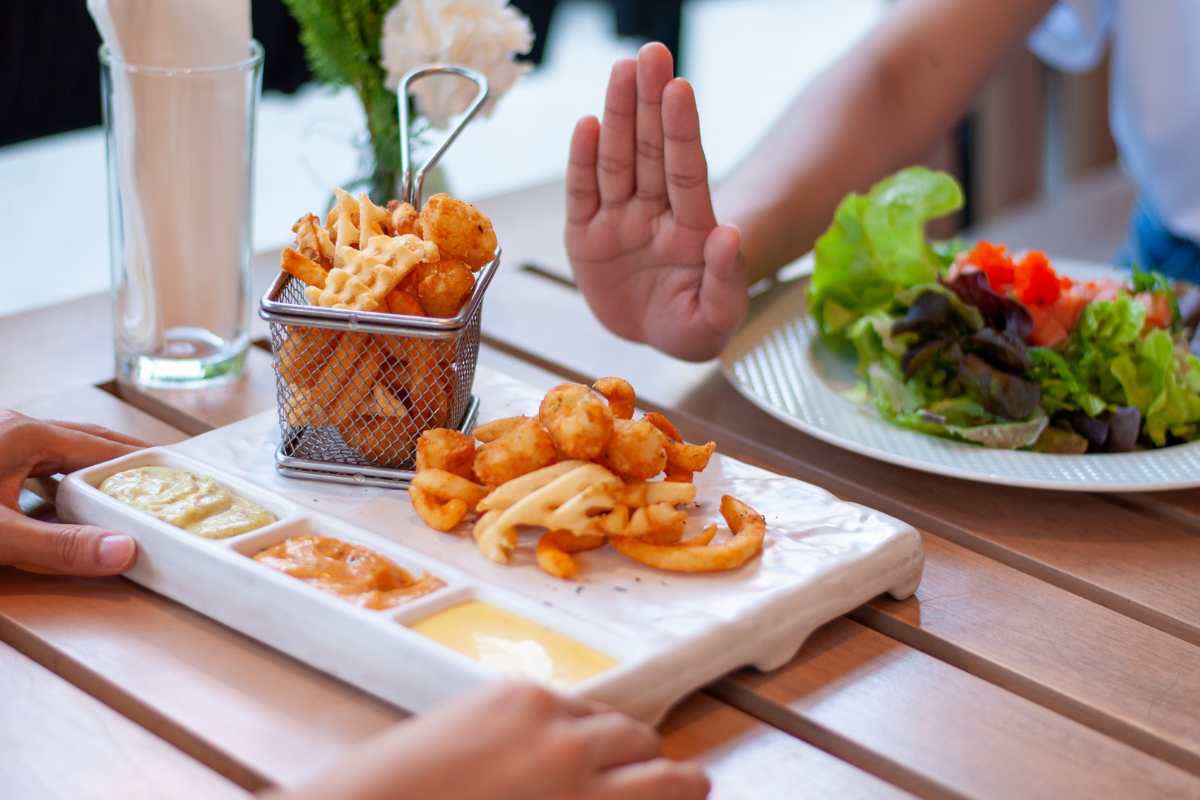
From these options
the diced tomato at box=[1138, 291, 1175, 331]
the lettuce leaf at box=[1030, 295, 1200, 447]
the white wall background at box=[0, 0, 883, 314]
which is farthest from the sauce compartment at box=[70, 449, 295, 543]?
the white wall background at box=[0, 0, 883, 314]

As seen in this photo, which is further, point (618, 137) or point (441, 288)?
point (618, 137)

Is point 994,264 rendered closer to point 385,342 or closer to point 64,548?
point 385,342

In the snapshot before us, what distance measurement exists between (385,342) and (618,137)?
38 centimetres

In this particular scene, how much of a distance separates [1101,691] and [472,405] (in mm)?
527

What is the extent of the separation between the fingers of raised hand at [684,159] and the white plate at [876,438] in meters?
0.14

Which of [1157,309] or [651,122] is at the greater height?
[651,122]

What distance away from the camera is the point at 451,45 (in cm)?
142

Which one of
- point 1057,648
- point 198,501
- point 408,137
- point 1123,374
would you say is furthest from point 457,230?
point 1123,374

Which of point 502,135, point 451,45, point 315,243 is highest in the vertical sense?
point 451,45

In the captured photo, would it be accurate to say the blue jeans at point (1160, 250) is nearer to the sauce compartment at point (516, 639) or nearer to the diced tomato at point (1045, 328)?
the diced tomato at point (1045, 328)

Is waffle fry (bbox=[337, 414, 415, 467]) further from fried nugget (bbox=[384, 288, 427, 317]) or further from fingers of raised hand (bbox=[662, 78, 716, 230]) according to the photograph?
fingers of raised hand (bbox=[662, 78, 716, 230])

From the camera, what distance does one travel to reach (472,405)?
114cm

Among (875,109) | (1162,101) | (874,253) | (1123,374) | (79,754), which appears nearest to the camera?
(79,754)

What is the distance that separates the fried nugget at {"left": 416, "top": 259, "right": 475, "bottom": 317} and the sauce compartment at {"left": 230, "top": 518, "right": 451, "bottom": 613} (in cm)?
18
